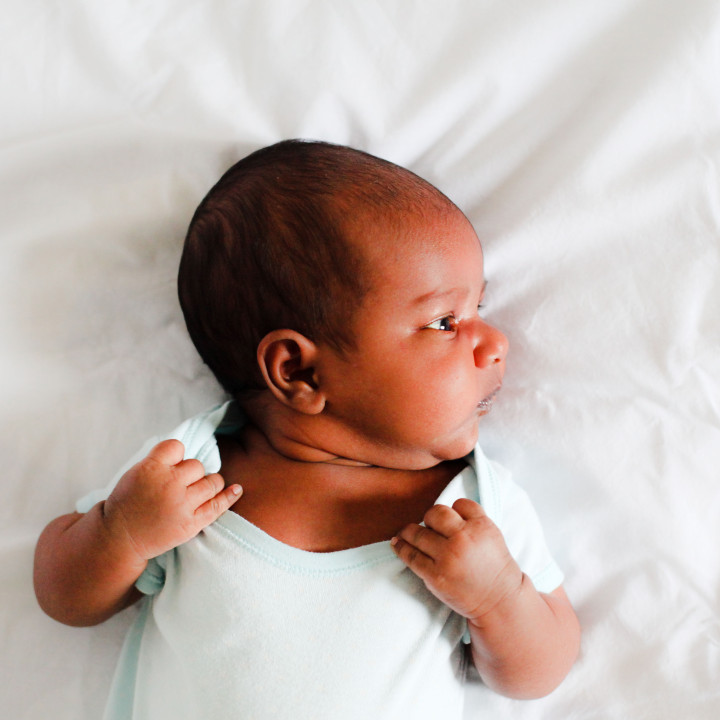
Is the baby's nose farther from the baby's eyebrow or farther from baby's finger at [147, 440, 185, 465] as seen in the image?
baby's finger at [147, 440, 185, 465]

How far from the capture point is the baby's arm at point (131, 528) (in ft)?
3.66

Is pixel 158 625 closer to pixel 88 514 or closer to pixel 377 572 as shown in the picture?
pixel 88 514

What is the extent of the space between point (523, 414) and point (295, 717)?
58cm

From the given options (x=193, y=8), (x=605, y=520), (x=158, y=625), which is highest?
(x=193, y=8)

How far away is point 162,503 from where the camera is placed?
1.11 metres

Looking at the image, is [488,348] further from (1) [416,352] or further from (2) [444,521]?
(2) [444,521]

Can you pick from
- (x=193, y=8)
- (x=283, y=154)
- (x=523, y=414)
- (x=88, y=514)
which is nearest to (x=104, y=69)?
(x=193, y=8)

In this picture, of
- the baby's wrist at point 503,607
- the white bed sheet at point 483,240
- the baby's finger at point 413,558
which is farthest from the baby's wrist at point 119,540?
the baby's wrist at point 503,607

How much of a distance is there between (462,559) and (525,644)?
0.55 feet

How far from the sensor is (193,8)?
1355 mm

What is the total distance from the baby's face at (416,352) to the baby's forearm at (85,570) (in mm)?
369

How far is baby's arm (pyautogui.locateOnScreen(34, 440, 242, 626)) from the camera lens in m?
1.11

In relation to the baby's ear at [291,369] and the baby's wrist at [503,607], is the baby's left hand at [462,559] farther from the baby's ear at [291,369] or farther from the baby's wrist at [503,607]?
the baby's ear at [291,369]

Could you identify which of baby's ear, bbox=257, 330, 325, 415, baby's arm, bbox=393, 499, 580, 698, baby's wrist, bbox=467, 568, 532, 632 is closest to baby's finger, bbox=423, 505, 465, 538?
baby's arm, bbox=393, 499, 580, 698
